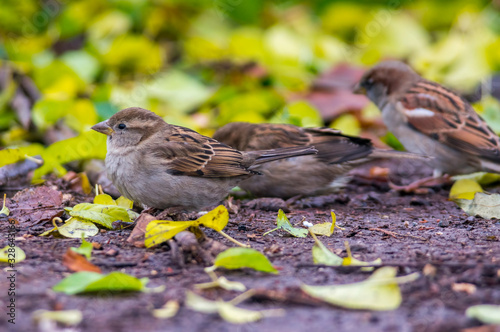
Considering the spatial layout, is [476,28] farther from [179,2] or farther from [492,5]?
[179,2]

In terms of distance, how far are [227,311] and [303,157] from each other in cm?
270

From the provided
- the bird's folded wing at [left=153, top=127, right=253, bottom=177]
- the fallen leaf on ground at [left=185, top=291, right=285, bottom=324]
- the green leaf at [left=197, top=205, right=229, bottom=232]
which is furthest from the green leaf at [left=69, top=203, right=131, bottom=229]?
the fallen leaf on ground at [left=185, top=291, right=285, bottom=324]

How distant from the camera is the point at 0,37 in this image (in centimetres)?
738

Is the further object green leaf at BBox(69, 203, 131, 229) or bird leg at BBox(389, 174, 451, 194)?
bird leg at BBox(389, 174, 451, 194)

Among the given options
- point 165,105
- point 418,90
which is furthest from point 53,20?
point 418,90

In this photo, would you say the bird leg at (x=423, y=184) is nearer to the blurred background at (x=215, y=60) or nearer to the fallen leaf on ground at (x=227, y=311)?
the blurred background at (x=215, y=60)

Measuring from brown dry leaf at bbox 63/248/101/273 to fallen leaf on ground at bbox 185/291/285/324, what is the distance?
0.62 meters

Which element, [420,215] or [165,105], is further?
[165,105]

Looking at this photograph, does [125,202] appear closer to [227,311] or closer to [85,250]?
[85,250]

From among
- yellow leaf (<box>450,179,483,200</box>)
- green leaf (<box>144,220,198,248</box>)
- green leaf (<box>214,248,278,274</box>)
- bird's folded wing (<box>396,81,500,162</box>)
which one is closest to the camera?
green leaf (<box>214,248,278,274</box>)

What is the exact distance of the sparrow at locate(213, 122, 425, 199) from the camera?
Answer: 4652mm

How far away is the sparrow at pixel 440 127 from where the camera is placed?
4906mm

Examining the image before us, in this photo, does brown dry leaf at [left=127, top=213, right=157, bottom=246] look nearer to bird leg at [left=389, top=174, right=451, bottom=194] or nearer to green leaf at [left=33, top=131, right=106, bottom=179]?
green leaf at [left=33, top=131, right=106, bottom=179]

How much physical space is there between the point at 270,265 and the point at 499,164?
2854mm
